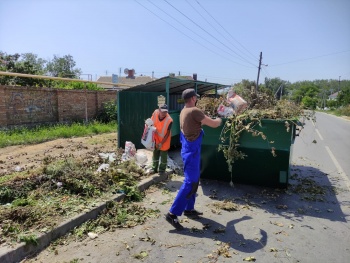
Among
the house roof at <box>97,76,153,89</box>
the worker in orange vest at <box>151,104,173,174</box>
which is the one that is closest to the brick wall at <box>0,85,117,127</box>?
the worker in orange vest at <box>151,104,173,174</box>

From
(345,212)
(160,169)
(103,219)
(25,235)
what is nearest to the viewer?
(25,235)

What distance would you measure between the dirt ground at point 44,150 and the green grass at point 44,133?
35 cm

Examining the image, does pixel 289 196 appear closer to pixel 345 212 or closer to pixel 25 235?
pixel 345 212

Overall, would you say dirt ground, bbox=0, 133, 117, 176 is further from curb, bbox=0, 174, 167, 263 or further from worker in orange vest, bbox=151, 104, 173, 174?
curb, bbox=0, 174, 167, 263

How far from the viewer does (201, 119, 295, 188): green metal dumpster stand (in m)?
4.92

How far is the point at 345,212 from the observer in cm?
446

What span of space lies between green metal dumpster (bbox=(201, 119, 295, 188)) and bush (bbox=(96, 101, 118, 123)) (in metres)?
9.41

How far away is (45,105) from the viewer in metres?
11.2

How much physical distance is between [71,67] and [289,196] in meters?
53.1

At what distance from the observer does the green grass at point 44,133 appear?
879 cm

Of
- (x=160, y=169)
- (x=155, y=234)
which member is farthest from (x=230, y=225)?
(x=160, y=169)

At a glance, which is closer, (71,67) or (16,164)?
(16,164)

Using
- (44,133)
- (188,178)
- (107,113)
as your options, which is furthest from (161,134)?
(107,113)

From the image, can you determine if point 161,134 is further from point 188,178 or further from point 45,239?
point 45,239
